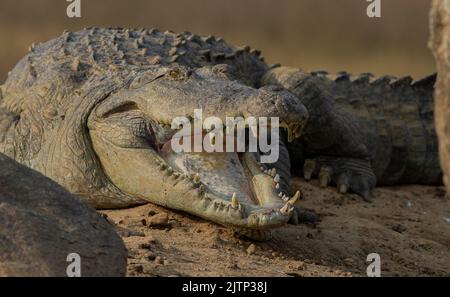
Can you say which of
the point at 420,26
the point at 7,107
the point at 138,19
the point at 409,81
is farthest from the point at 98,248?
the point at 420,26

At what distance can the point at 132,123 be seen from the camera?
5.21 m

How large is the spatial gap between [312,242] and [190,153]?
939 mm

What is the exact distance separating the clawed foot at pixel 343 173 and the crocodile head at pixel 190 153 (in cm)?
178

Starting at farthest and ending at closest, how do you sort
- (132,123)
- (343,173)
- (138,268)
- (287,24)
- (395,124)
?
1. (287,24)
2. (395,124)
3. (343,173)
4. (132,123)
5. (138,268)

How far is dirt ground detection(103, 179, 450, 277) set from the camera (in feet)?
13.9

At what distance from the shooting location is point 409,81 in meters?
7.95

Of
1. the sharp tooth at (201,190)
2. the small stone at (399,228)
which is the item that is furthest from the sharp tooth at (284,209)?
the small stone at (399,228)

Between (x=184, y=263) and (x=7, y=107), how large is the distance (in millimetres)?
2556

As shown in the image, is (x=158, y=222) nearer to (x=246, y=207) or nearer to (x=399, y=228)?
(x=246, y=207)

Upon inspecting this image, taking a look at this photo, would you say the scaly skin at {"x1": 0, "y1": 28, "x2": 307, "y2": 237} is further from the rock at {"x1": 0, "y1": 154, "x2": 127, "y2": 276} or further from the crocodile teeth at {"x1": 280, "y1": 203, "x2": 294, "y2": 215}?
the rock at {"x1": 0, "y1": 154, "x2": 127, "y2": 276}

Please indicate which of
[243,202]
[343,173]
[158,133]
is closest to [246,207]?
[243,202]

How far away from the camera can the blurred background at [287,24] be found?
44.0ft

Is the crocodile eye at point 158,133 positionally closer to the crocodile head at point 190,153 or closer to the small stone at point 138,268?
the crocodile head at point 190,153
